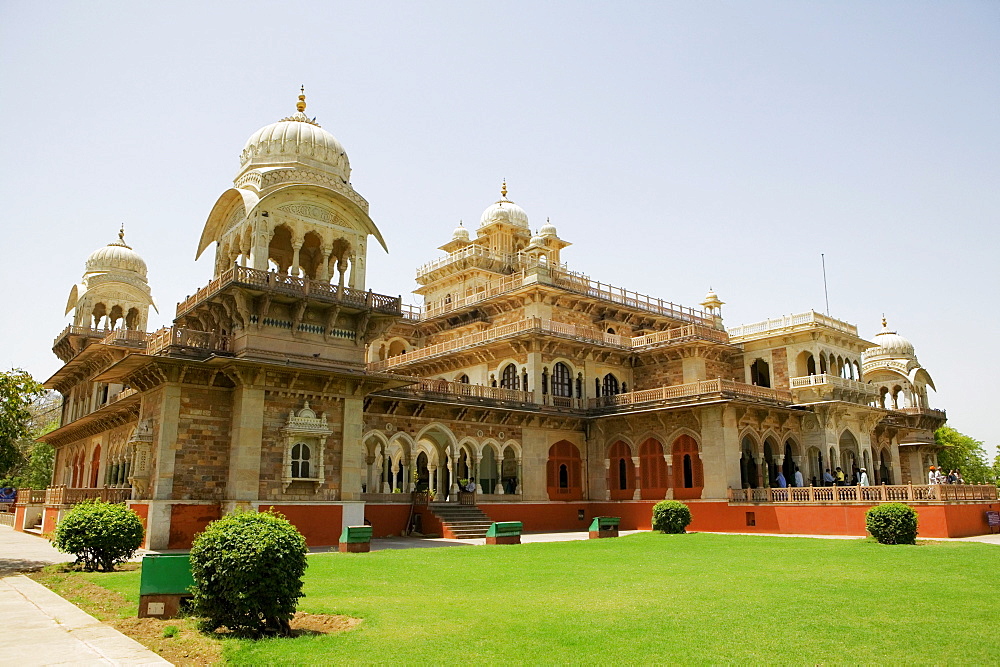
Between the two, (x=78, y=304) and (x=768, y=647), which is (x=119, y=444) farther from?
(x=768, y=647)

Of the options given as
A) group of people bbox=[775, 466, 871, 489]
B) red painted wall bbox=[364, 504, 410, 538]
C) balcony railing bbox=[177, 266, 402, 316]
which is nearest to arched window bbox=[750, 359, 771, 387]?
group of people bbox=[775, 466, 871, 489]

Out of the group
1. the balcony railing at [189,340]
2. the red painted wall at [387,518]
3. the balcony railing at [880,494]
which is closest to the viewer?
the balcony railing at [189,340]

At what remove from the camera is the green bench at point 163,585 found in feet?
31.0

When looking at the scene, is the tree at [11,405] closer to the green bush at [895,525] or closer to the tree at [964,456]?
the green bush at [895,525]

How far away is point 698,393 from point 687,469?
11.6 ft

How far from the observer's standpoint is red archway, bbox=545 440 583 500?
3262 centimetres

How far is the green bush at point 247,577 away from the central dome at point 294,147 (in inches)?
674

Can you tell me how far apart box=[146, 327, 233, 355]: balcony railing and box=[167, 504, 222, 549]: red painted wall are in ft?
14.2

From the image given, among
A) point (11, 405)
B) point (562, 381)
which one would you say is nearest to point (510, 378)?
point (562, 381)

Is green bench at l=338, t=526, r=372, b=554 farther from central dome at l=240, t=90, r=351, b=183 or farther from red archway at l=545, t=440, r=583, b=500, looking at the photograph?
red archway at l=545, t=440, r=583, b=500

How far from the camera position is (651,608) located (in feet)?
33.1

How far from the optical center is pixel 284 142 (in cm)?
2405

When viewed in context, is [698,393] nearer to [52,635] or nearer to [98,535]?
[98,535]

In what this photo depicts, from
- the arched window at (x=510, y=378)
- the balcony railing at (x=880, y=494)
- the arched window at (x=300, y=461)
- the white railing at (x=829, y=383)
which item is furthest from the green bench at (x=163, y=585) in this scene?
the white railing at (x=829, y=383)
